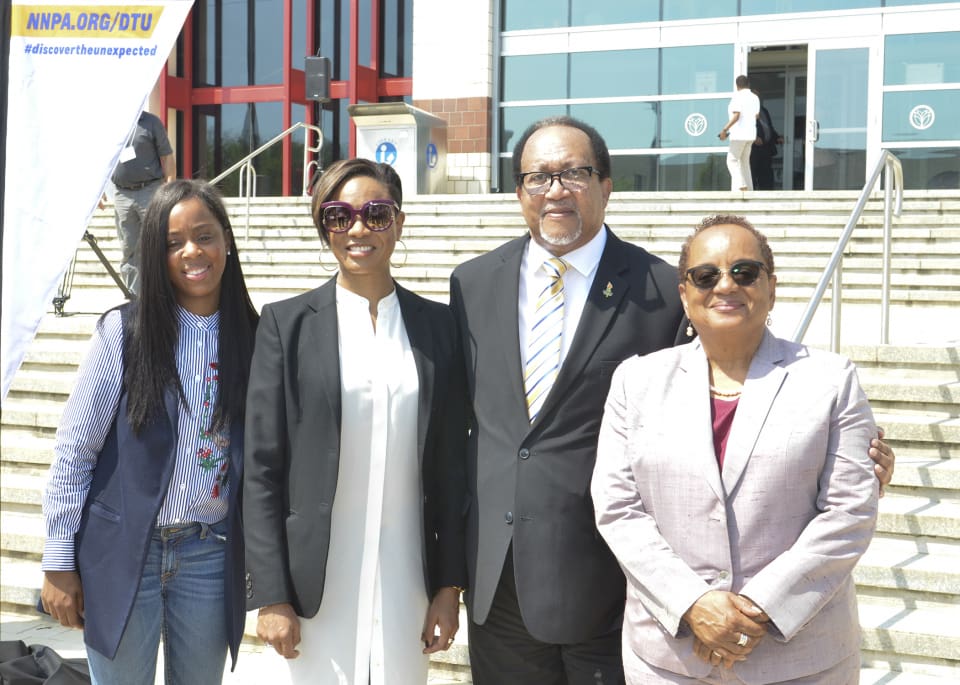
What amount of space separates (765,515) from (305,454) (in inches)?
46.1

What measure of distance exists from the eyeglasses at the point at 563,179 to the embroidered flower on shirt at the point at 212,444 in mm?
1035

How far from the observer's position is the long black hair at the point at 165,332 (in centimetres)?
271

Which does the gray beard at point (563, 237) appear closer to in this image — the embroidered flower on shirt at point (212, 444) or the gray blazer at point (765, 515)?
the gray blazer at point (765, 515)

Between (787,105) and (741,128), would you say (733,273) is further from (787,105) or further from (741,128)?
(787,105)

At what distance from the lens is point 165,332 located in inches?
109

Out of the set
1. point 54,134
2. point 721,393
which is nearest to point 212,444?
point 54,134

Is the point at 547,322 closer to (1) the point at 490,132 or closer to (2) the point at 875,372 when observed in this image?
(2) the point at 875,372

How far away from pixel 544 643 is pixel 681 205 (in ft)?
30.2

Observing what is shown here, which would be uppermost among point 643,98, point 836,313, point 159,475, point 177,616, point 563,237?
point 643,98

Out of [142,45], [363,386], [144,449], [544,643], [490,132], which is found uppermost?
[490,132]

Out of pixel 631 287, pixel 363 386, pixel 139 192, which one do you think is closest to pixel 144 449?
pixel 363 386

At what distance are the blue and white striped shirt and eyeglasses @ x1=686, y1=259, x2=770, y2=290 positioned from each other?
4.40ft

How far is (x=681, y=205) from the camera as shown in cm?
1144

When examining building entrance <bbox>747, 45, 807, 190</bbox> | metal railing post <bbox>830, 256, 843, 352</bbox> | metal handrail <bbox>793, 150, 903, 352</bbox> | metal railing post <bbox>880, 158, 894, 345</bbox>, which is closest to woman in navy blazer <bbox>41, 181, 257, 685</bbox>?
metal handrail <bbox>793, 150, 903, 352</bbox>
